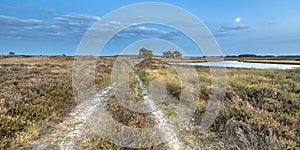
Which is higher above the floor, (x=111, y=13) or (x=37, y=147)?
(x=111, y=13)

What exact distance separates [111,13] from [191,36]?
5195 millimetres

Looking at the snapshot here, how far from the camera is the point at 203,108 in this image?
998cm

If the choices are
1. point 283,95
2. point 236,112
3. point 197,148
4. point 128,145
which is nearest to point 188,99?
point 236,112

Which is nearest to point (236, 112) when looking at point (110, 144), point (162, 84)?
point (110, 144)

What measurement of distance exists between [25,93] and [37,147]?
6185mm

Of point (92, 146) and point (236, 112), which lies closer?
Result: point (92, 146)

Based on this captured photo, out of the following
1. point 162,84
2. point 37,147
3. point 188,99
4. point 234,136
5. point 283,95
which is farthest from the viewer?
point 162,84

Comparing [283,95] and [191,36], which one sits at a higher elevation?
[191,36]

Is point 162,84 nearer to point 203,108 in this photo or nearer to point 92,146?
point 203,108

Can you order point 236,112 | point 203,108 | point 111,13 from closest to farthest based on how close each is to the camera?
1. point 236,112
2. point 203,108
3. point 111,13

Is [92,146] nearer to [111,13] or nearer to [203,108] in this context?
[203,108]

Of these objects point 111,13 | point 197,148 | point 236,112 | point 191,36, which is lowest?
point 197,148

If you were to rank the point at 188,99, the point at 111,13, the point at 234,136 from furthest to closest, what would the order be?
the point at 111,13 → the point at 188,99 → the point at 234,136

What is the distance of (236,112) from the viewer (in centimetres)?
846
